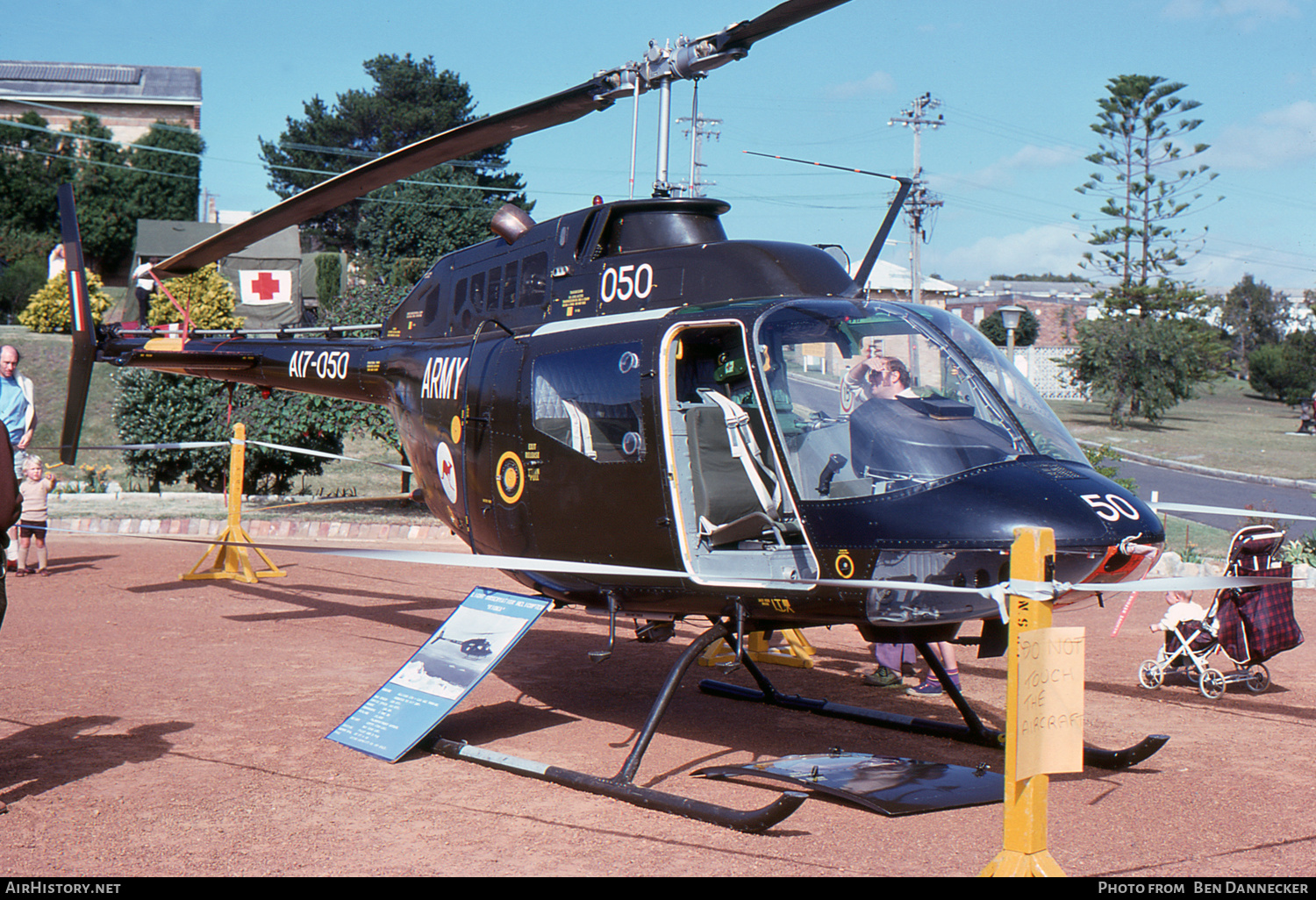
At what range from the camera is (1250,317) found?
87.2 metres

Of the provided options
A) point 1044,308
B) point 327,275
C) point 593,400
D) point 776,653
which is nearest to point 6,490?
point 593,400

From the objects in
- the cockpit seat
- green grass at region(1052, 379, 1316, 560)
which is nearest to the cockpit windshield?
the cockpit seat

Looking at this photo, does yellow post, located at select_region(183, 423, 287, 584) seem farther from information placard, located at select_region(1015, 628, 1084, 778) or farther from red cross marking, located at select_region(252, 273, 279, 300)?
information placard, located at select_region(1015, 628, 1084, 778)

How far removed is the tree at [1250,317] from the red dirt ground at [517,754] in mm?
87525

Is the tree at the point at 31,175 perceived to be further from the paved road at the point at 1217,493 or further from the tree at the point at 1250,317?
the tree at the point at 1250,317

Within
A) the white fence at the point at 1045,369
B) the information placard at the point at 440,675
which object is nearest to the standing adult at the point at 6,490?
the information placard at the point at 440,675

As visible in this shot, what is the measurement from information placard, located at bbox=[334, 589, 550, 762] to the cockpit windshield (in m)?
2.19

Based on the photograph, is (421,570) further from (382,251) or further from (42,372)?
(382,251)

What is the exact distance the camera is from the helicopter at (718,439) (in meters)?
4.96

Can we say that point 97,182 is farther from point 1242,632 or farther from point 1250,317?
point 1250,317

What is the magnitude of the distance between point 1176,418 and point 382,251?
115ft

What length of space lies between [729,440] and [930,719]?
2.75 m

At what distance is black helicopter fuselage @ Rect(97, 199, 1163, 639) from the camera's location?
495cm
